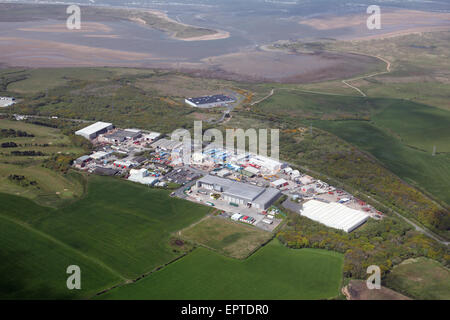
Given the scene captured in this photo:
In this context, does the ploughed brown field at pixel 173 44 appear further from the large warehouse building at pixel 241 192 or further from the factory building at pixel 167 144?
the large warehouse building at pixel 241 192

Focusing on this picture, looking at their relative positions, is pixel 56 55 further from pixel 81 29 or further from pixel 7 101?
pixel 7 101

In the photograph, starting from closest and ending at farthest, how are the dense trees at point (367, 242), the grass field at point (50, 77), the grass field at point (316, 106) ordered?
the dense trees at point (367, 242)
the grass field at point (316, 106)
the grass field at point (50, 77)

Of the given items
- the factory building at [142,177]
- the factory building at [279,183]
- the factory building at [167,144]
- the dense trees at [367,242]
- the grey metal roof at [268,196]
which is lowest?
the dense trees at [367,242]

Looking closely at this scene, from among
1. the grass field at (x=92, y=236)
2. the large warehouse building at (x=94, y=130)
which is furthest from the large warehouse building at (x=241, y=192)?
the large warehouse building at (x=94, y=130)

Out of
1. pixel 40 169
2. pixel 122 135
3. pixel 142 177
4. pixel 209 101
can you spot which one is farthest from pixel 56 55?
pixel 142 177
